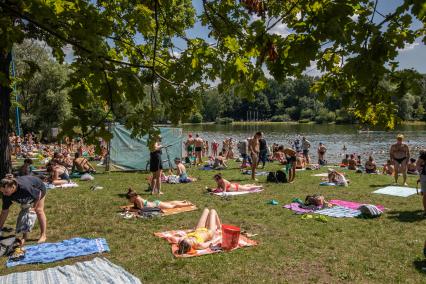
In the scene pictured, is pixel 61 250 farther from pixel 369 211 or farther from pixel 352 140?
pixel 352 140

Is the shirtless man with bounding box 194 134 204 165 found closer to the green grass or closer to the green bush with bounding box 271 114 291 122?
the green grass

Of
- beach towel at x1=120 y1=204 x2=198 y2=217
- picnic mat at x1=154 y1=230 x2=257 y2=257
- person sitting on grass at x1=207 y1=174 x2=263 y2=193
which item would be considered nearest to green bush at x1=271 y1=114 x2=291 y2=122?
person sitting on grass at x1=207 y1=174 x2=263 y2=193

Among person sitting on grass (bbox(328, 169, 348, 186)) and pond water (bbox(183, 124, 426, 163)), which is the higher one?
person sitting on grass (bbox(328, 169, 348, 186))

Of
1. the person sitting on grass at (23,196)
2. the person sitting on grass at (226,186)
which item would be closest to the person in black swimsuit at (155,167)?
the person sitting on grass at (226,186)

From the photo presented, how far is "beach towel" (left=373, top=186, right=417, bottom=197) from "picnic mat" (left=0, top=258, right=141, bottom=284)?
8855 millimetres

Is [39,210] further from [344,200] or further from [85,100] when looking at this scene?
[344,200]

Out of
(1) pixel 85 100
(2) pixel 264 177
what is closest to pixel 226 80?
(1) pixel 85 100

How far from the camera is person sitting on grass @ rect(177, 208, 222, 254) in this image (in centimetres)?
664

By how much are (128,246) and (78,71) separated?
192 inches

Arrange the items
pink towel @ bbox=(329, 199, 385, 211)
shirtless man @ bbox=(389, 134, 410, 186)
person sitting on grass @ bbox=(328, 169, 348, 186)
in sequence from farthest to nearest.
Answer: person sitting on grass @ bbox=(328, 169, 348, 186), shirtless man @ bbox=(389, 134, 410, 186), pink towel @ bbox=(329, 199, 385, 211)

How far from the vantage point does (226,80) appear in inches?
161

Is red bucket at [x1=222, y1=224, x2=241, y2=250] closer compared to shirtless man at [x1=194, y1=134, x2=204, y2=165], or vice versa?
red bucket at [x1=222, y1=224, x2=241, y2=250]

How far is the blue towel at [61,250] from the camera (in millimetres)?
6461

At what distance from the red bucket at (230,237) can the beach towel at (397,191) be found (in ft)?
22.3
